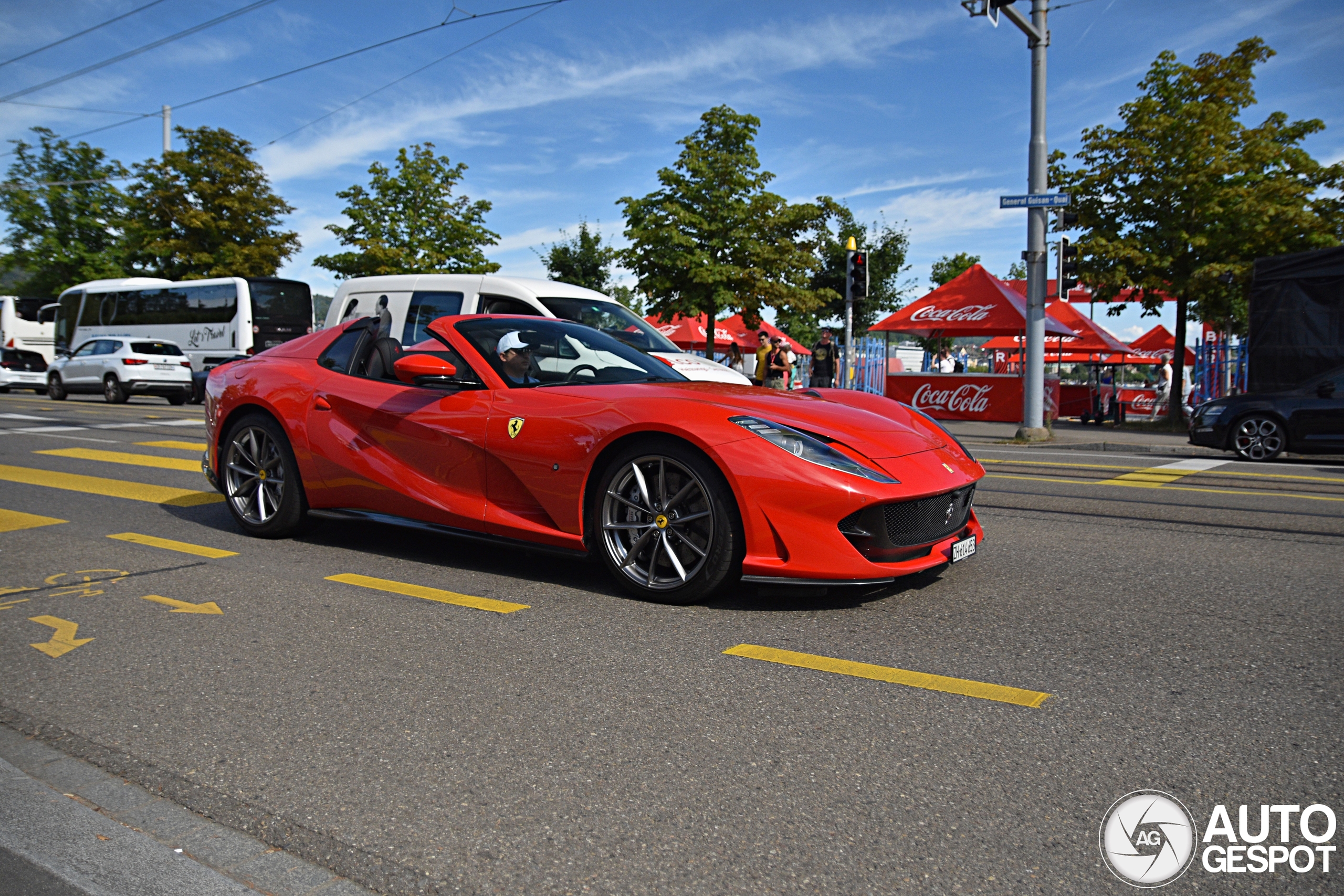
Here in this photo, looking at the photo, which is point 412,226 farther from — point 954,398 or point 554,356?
point 554,356

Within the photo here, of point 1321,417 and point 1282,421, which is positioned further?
point 1282,421

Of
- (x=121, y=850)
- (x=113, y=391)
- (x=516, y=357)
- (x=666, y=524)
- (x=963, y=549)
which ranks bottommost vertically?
(x=121, y=850)

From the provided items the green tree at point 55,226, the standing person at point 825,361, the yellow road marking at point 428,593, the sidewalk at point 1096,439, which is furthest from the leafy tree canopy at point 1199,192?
the green tree at point 55,226

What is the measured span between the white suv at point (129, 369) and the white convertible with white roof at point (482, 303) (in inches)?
532

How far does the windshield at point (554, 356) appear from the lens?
4.97 metres

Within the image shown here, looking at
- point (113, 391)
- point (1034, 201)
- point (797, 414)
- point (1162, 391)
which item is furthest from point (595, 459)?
point (113, 391)

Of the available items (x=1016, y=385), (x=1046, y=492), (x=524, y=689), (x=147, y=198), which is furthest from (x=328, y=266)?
(x=524, y=689)

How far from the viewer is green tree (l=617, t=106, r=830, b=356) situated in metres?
25.0

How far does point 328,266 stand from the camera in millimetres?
36531

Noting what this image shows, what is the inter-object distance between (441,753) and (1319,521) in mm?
6256

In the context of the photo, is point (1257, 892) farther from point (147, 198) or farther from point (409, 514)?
point (147, 198)

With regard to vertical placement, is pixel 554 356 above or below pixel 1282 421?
above

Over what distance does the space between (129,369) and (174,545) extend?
20.5 metres

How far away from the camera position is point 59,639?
3.87 metres
